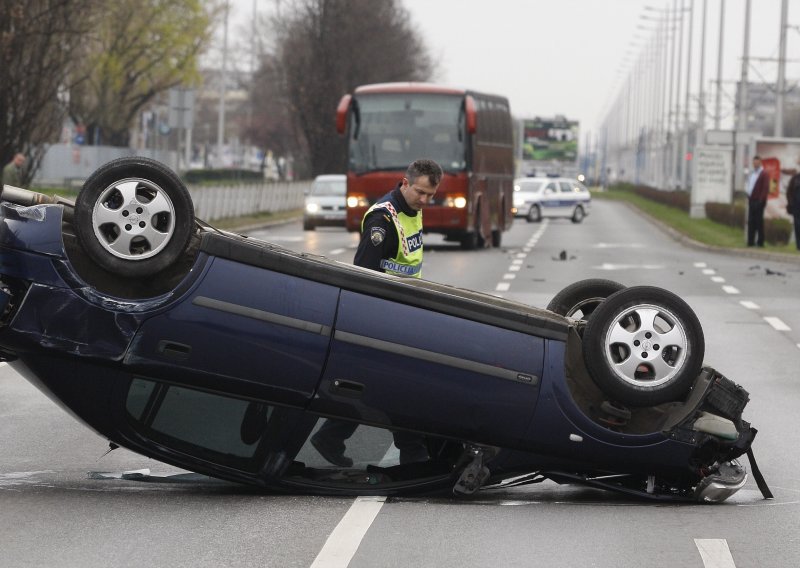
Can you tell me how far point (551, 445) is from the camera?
758cm

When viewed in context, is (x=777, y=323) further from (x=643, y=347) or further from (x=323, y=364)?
(x=323, y=364)

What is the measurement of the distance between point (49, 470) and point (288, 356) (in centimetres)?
179

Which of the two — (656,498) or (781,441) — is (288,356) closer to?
(656,498)

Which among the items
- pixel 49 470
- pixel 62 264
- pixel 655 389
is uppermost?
pixel 62 264

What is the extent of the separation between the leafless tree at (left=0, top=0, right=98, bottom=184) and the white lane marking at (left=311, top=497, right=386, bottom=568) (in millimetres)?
23395

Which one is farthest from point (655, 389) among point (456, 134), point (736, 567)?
point (456, 134)

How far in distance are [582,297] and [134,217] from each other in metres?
2.42

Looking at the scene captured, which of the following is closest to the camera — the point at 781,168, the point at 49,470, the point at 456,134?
the point at 49,470

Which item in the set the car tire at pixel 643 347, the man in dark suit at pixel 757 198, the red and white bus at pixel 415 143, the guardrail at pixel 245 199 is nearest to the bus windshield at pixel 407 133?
the red and white bus at pixel 415 143

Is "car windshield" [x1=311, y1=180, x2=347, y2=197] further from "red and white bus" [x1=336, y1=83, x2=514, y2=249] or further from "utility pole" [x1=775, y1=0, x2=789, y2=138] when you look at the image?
"utility pole" [x1=775, y1=0, x2=789, y2=138]

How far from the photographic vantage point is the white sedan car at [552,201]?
58938 millimetres

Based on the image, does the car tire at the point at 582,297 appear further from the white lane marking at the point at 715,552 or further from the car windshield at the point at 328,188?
the car windshield at the point at 328,188

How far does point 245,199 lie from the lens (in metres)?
49.3

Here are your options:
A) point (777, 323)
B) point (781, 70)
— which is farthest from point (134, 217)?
point (781, 70)
